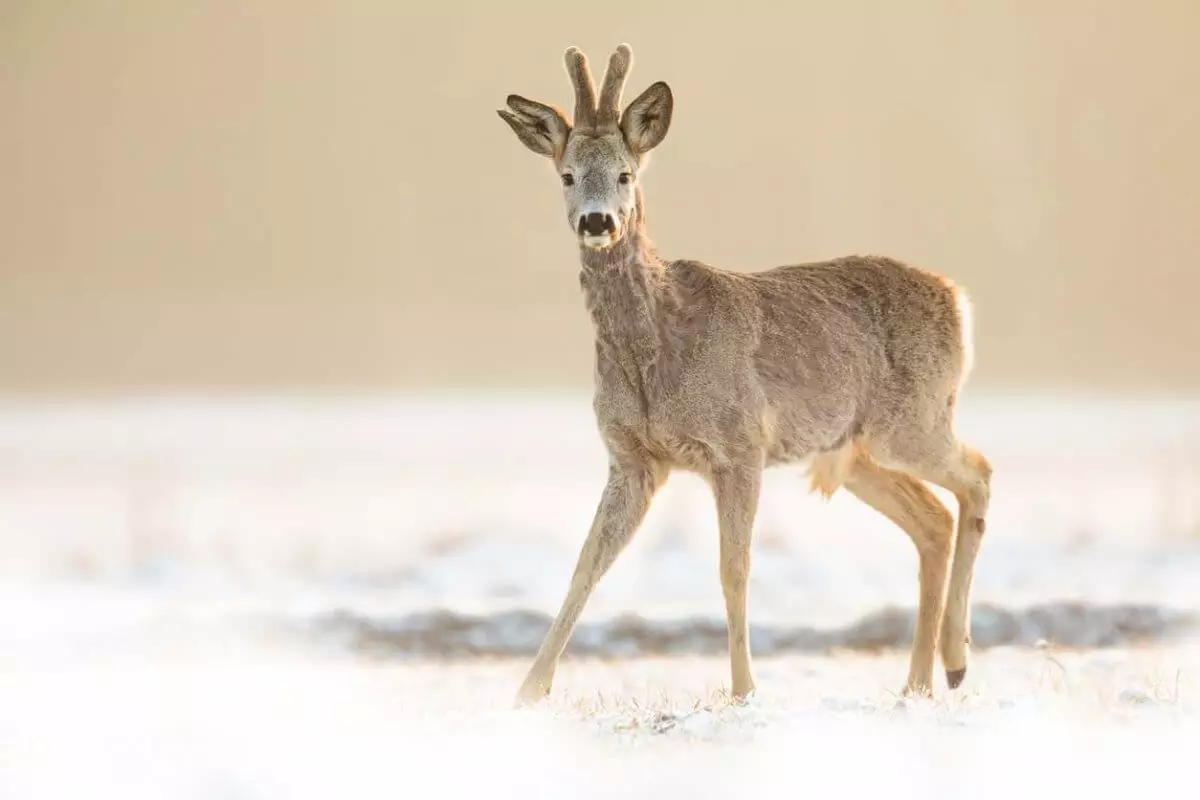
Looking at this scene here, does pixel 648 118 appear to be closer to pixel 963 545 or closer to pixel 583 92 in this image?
→ pixel 583 92

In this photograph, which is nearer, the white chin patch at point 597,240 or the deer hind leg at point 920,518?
the white chin patch at point 597,240

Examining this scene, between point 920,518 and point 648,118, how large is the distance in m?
3.23

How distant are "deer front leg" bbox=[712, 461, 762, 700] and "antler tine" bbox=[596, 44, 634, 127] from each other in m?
1.98

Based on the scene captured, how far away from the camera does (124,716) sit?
30.7 feet

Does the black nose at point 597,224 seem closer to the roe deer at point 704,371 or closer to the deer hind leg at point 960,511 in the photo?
the roe deer at point 704,371

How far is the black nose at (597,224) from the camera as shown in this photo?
323 inches

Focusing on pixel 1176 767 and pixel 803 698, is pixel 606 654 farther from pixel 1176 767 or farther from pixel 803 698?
pixel 1176 767

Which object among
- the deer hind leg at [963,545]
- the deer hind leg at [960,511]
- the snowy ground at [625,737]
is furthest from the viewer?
the deer hind leg at [963,545]

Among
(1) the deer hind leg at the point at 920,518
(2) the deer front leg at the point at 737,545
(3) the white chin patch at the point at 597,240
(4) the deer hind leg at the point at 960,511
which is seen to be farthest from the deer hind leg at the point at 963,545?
(3) the white chin patch at the point at 597,240

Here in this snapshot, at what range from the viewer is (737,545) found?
8.77m

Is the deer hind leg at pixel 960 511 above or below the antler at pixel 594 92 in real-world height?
below

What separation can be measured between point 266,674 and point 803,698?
3921mm

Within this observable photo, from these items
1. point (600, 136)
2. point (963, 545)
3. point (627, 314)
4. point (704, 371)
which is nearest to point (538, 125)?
point (600, 136)

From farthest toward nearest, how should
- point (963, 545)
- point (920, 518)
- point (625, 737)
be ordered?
point (920, 518)
point (963, 545)
point (625, 737)
